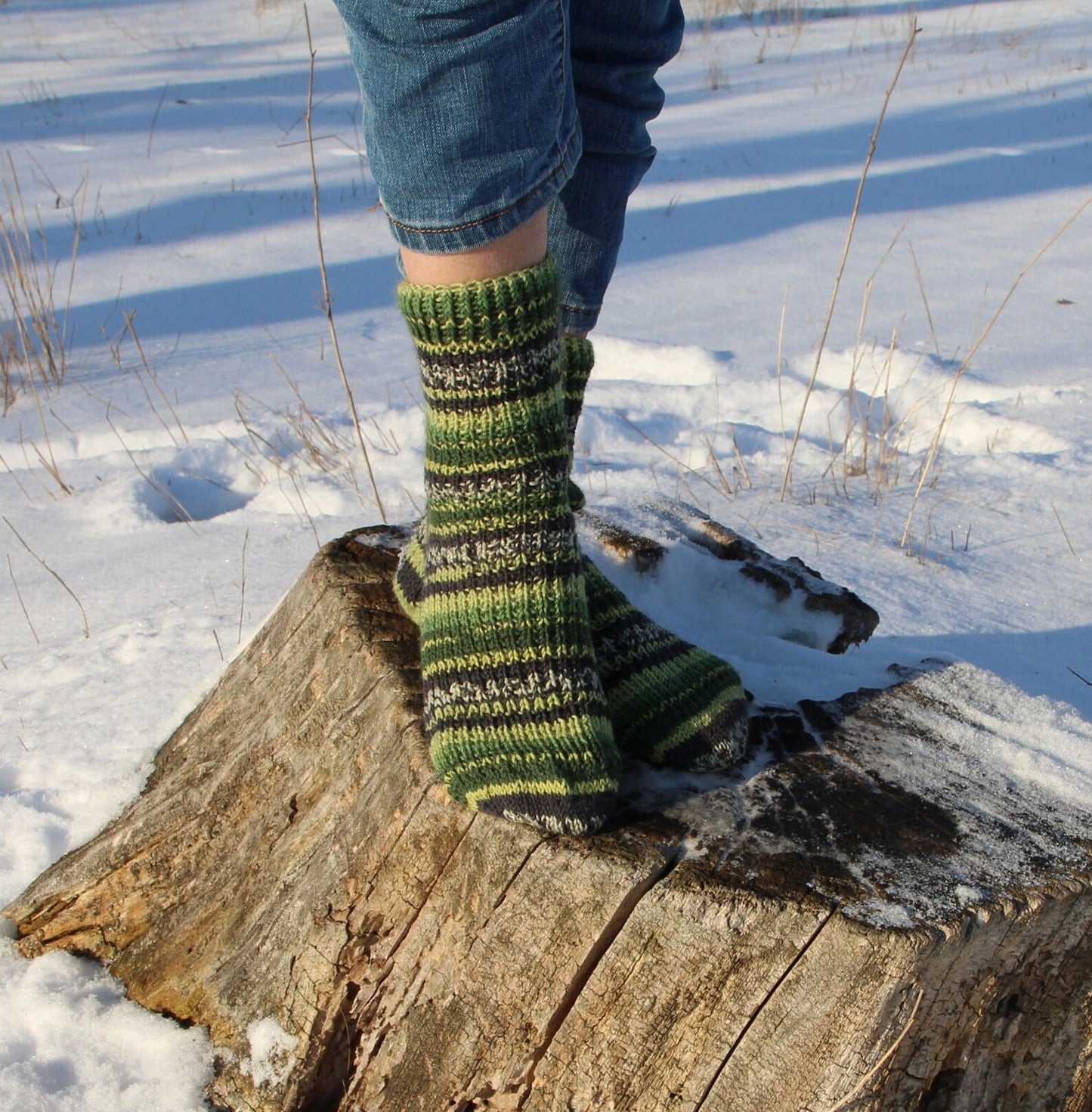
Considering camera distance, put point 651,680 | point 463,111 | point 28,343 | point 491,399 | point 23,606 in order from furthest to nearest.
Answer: point 28,343 → point 23,606 → point 651,680 → point 491,399 → point 463,111

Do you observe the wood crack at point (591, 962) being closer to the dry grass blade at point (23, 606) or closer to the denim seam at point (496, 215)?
the denim seam at point (496, 215)

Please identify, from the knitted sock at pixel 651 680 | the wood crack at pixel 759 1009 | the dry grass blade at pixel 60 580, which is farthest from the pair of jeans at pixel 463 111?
the dry grass blade at pixel 60 580

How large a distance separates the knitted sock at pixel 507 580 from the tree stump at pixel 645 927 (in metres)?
0.06

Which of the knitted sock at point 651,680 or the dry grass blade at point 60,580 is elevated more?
the knitted sock at point 651,680

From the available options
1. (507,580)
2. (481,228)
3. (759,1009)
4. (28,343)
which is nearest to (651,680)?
(507,580)

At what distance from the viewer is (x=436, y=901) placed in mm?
998

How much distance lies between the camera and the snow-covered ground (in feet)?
4.94

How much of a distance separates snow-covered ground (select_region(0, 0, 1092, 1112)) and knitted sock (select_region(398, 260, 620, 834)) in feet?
1.15

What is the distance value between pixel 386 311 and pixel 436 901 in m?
3.08

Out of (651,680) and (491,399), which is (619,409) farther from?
(491,399)

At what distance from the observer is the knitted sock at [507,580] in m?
0.94

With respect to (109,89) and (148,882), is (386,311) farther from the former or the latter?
(109,89)

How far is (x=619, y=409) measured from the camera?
114 inches

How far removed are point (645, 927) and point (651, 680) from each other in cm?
28
